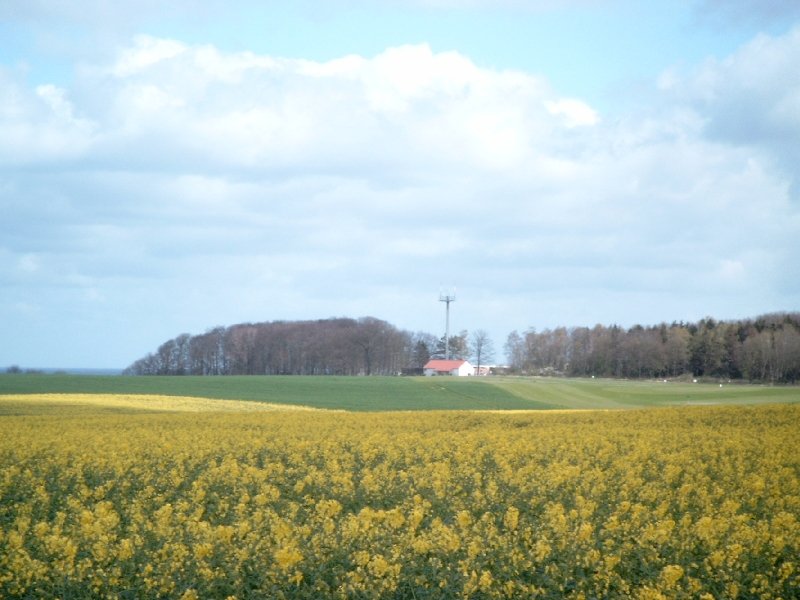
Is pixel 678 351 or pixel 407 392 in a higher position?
pixel 678 351

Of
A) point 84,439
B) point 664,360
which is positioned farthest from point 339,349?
point 84,439

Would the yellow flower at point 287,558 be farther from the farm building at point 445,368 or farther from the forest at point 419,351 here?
the farm building at point 445,368

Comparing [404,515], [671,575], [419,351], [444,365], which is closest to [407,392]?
[404,515]

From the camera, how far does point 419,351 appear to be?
128000 mm

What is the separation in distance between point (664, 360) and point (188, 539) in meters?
99.9

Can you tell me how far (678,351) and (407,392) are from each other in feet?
177

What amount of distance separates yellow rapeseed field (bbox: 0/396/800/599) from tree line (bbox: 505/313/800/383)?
79499 mm

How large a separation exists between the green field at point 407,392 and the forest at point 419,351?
36.2 meters

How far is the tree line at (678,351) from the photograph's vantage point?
87250mm

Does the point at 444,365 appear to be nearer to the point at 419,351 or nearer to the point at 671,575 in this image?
the point at 419,351

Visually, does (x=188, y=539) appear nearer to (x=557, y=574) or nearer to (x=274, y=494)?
(x=274, y=494)

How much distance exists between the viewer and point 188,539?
7.57 metres

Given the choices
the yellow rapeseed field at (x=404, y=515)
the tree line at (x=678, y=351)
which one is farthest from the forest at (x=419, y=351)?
the yellow rapeseed field at (x=404, y=515)

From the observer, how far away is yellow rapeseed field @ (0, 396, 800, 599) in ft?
20.8
